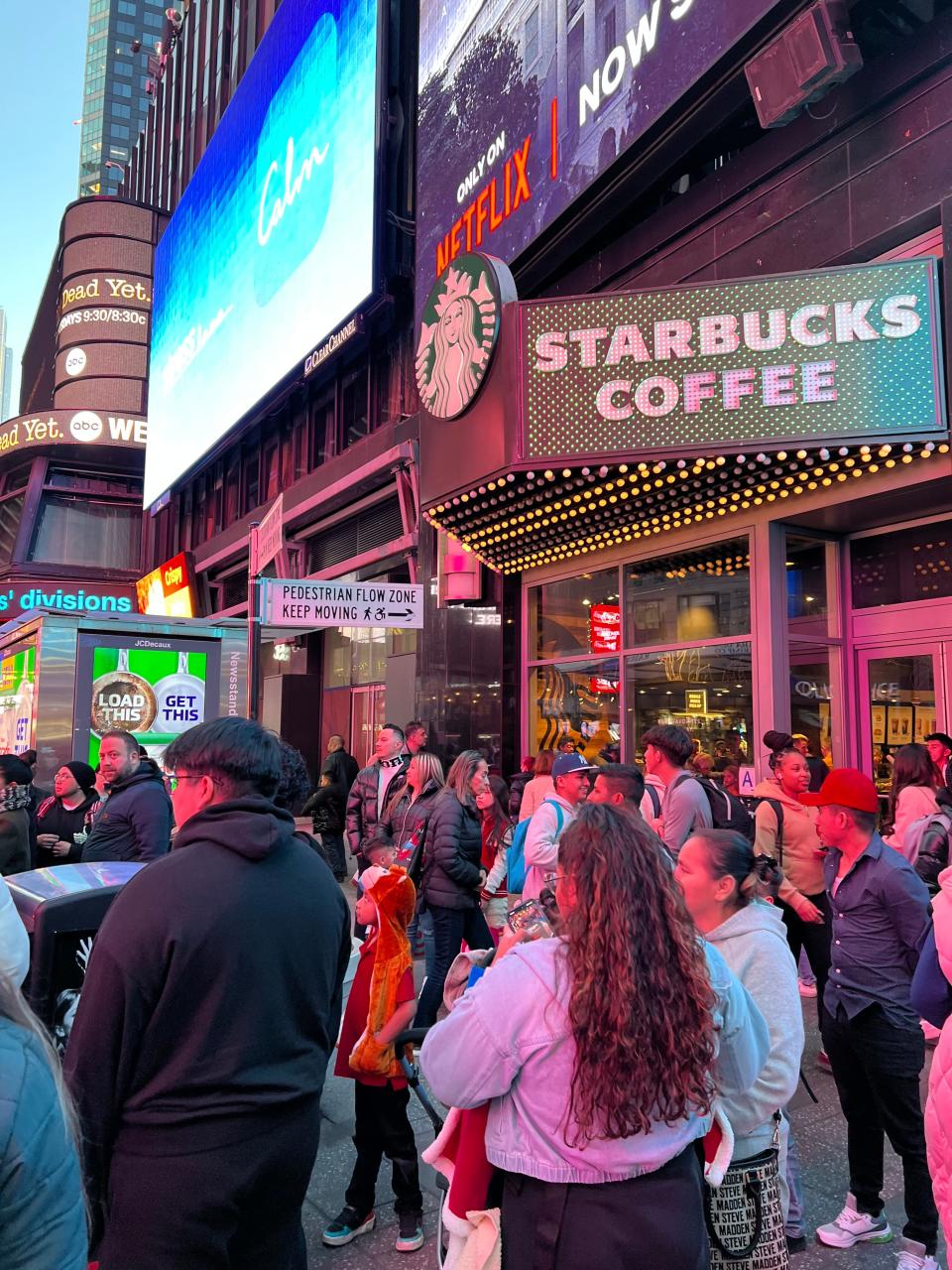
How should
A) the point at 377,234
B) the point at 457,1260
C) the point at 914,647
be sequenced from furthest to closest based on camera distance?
the point at 377,234, the point at 914,647, the point at 457,1260

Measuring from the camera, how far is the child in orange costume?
359 centimetres

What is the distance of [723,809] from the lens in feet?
18.2

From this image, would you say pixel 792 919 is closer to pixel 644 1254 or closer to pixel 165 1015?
pixel 644 1254

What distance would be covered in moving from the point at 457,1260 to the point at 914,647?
8.28 meters

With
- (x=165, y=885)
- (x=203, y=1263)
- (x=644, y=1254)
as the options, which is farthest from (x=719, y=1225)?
(x=165, y=885)

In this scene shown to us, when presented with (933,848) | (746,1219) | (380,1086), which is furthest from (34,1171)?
(933,848)

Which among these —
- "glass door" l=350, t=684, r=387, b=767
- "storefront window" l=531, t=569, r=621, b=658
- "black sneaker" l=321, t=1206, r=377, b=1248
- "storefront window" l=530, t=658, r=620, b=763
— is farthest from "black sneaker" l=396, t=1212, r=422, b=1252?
"glass door" l=350, t=684, r=387, b=767

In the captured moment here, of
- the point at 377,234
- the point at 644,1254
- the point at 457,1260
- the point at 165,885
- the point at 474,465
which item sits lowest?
the point at 457,1260

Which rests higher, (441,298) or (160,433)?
(160,433)

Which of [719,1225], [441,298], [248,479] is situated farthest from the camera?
[248,479]

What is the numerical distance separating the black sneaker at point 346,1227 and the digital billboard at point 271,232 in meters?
15.8

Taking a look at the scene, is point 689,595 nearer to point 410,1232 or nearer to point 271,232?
point 410,1232

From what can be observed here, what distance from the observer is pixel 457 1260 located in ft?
6.57

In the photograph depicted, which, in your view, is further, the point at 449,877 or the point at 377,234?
the point at 377,234
